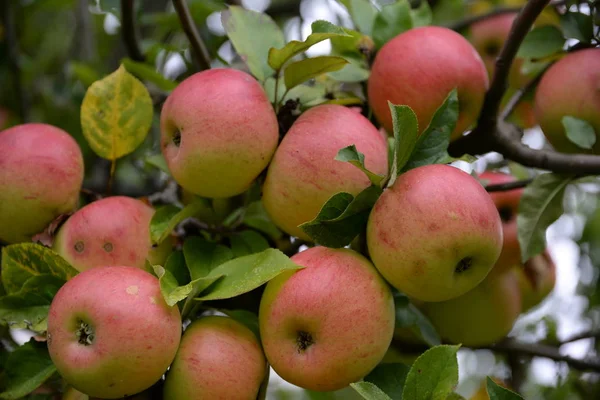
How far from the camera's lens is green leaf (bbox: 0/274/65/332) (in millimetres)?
943

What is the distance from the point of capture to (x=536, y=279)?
1363mm

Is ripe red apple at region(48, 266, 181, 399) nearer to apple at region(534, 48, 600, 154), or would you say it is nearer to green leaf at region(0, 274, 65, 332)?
green leaf at region(0, 274, 65, 332)

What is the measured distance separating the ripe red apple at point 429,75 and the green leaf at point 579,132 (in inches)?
5.5

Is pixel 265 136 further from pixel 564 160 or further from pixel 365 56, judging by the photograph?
pixel 564 160

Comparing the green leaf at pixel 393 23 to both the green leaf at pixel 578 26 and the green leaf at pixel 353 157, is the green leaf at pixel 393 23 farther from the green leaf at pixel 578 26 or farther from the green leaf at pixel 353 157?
the green leaf at pixel 353 157

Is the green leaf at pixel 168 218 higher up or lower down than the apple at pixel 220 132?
lower down

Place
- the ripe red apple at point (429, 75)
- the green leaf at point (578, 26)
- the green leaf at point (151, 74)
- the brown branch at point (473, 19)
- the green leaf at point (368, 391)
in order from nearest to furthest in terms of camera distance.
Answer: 1. the green leaf at point (368, 391)
2. the ripe red apple at point (429, 75)
3. the green leaf at point (578, 26)
4. the green leaf at point (151, 74)
5. the brown branch at point (473, 19)

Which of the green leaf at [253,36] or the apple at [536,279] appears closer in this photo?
the green leaf at [253,36]

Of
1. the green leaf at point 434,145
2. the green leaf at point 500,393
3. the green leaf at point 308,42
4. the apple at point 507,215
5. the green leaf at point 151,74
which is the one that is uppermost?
Result: the green leaf at point 308,42

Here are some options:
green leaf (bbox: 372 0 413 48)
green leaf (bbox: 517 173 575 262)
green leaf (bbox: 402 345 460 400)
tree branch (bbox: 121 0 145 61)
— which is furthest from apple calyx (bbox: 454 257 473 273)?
tree branch (bbox: 121 0 145 61)

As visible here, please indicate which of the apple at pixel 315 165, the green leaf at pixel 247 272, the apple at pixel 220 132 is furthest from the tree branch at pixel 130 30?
the green leaf at pixel 247 272

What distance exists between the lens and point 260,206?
1121mm

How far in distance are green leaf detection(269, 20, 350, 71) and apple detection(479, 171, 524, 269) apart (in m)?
0.42

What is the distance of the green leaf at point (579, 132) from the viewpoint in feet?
3.57
